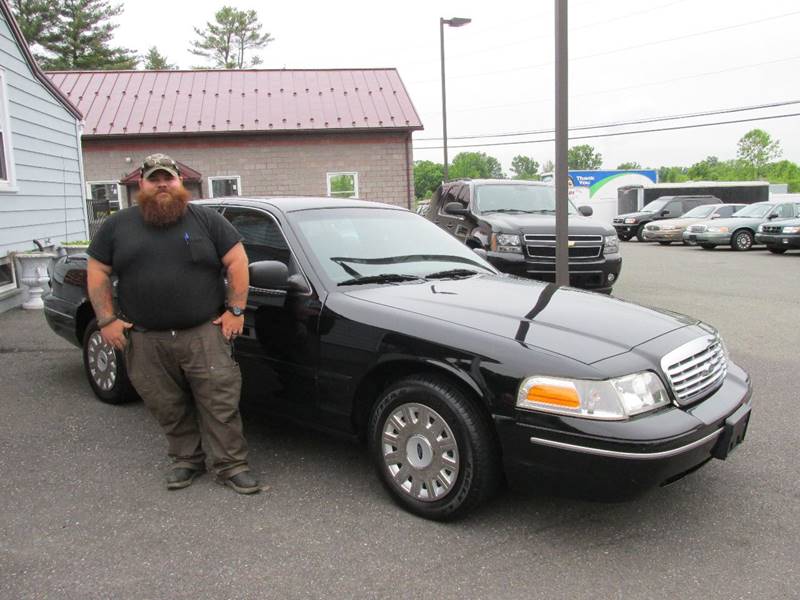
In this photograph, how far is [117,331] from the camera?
3.49m

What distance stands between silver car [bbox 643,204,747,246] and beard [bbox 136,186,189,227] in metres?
22.5

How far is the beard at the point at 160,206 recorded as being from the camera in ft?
11.0

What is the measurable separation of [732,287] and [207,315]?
10598 mm

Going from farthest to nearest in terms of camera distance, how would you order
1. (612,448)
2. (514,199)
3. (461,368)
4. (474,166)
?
(474,166)
(514,199)
(461,368)
(612,448)

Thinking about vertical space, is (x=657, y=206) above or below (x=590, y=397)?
above

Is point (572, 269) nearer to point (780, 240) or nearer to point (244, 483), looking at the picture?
point (244, 483)

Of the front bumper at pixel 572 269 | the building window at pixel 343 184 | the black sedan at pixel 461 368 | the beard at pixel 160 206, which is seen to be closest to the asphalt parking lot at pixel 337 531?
the black sedan at pixel 461 368

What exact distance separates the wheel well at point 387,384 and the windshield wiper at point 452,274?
2.84ft

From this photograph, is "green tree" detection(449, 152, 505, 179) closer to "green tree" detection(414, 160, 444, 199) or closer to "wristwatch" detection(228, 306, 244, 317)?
"green tree" detection(414, 160, 444, 199)

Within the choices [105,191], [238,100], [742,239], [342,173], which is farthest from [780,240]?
[105,191]

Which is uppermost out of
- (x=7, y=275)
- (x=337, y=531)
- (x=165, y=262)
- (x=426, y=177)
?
(x=426, y=177)

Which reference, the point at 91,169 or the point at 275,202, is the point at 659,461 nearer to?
the point at 275,202

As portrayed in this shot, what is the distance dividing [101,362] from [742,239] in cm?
1945

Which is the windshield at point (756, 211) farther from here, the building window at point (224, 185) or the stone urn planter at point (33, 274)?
the stone urn planter at point (33, 274)
